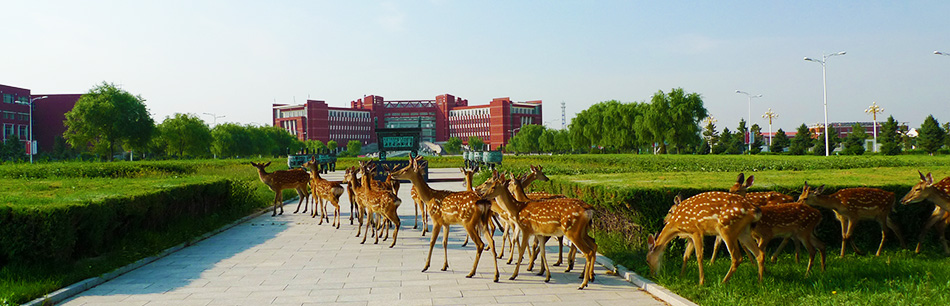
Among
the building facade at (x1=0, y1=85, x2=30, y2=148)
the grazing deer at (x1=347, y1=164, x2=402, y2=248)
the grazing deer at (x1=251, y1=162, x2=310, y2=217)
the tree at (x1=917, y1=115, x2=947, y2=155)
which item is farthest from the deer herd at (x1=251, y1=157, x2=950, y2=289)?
the building facade at (x1=0, y1=85, x2=30, y2=148)

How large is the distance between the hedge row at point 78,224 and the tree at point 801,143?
66.5 m

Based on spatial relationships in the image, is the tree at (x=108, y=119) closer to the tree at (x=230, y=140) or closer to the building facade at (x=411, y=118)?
the tree at (x=230, y=140)

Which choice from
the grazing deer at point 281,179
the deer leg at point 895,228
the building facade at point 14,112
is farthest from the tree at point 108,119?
the deer leg at point 895,228

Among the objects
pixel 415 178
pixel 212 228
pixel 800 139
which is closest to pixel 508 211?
pixel 415 178

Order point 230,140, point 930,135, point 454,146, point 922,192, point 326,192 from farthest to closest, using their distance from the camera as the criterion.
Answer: point 454,146 → point 230,140 → point 930,135 → point 326,192 → point 922,192

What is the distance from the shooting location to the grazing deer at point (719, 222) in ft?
20.9

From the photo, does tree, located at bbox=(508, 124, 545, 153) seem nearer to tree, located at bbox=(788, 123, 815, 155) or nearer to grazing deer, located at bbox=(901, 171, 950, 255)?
tree, located at bbox=(788, 123, 815, 155)

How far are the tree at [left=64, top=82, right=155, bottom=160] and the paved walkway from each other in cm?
4485

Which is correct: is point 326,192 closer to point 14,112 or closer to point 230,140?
point 230,140

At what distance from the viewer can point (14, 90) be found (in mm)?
87375

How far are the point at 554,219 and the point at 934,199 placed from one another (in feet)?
18.2

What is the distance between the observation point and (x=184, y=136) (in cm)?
6091

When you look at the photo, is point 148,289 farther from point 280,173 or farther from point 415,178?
point 280,173

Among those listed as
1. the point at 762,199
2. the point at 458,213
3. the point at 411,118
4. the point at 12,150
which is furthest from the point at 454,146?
the point at 762,199
